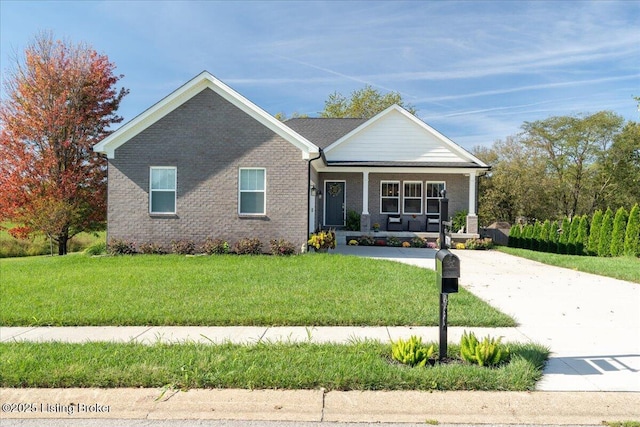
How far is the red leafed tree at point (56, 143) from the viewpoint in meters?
18.8

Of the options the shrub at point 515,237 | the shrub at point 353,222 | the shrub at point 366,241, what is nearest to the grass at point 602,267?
the shrub at point 366,241

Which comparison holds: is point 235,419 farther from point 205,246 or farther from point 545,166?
point 545,166

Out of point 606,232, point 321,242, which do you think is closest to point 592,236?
point 606,232

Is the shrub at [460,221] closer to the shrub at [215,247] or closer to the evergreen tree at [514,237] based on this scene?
the evergreen tree at [514,237]

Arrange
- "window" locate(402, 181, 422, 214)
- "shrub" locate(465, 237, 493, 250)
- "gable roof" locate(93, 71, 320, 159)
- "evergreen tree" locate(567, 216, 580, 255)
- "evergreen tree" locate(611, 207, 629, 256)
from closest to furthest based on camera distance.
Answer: "gable roof" locate(93, 71, 320, 159), "evergreen tree" locate(611, 207, 629, 256), "shrub" locate(465, 237, 493, 250), "evergreen tree" locate(567, 216, 580, 255), "window" locate(402, 181, 422, 214)

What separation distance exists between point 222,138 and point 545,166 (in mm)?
35180

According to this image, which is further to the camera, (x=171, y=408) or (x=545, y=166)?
(x=545, y=166)

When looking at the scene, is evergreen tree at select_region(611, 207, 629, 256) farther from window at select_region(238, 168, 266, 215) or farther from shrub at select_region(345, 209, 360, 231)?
window at select_region(238, 168, 266, 215)

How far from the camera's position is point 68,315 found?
6660mm

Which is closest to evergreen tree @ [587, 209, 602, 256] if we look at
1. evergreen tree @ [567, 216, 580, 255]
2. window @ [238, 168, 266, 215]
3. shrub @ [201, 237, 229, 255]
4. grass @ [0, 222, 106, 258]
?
evergreen tree @ [567, 216, 580, 255]

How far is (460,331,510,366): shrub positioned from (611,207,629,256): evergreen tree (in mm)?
17196

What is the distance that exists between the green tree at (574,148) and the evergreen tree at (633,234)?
22950mm

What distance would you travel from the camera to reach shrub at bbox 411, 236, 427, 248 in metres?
19.2

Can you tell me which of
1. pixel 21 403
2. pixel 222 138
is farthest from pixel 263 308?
pixel 222 138
